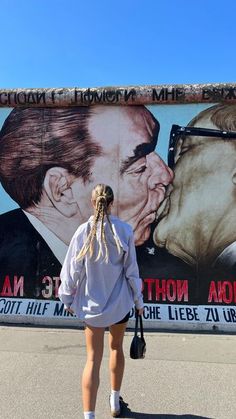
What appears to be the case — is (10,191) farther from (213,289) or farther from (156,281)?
(213,289)

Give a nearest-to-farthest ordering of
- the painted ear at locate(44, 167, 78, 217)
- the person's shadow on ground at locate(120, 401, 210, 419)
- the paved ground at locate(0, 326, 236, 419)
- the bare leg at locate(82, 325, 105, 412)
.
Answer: the bare leg at locate(82, 325, 105, 412) < the person's shadow on ground at locate(120, 401, 210, 419) < the paved ground at locate(0, 326, 236, 419) < the painted ear at locate(44, 167, 78, 217)

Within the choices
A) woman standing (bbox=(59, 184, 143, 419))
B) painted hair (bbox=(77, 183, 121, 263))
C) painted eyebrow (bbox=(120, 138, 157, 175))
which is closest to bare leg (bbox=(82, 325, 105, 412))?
woman standing (bbox=(59, 184, 143, 419))

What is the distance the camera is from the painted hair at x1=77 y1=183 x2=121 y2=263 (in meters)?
3.20

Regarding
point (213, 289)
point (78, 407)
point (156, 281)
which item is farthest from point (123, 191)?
point (78, 407)

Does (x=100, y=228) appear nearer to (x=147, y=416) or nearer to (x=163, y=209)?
(x=147, y=416)

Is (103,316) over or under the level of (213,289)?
over

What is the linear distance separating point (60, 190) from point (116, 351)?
3.27 m

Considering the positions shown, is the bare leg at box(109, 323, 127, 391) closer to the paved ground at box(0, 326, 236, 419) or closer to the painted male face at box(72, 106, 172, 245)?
the paved ground at box(0, 326, 236, 419)

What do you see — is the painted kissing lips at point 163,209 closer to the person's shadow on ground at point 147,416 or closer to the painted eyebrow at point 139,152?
the painted eyebrow at point 139,152

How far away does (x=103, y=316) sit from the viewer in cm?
317

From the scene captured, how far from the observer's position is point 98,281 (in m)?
3.22

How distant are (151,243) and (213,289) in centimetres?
100

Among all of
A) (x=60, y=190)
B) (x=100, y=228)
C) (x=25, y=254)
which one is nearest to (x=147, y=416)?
(x=100, y=228)

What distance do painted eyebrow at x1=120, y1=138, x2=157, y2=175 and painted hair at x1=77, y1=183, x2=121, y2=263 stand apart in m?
2.88
